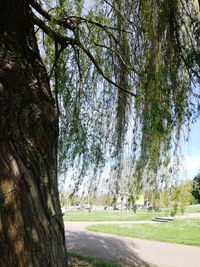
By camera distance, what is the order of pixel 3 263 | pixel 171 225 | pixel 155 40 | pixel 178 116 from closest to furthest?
pixel 3 263
pixel 178 116
pixel 155 40
pixel 171 225

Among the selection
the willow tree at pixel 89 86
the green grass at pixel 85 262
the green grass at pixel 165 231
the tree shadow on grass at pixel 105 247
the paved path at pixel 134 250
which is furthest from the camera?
the green grass at pixel 165 231

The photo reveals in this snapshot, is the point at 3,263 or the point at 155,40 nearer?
the point at 3,263

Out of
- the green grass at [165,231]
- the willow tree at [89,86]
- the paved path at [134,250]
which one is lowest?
the paved path at [134,250]

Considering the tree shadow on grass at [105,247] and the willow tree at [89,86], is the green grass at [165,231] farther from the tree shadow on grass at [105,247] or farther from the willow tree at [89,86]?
the willow tree at [89,86]

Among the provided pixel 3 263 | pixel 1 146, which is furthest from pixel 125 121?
pixel 3 263

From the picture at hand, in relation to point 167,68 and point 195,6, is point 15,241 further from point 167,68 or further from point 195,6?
point 195,6

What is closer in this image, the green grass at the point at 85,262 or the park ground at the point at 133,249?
the green grass at the point at 85,262

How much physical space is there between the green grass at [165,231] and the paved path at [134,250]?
0.59 m

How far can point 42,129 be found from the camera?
9.25ft

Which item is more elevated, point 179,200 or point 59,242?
point 179,200

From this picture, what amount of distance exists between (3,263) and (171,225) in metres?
14.0

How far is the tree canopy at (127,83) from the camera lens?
4215 mm

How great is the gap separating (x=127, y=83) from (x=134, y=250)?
666 cm

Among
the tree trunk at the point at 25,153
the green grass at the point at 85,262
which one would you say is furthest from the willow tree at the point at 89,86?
the green grass at the point at 85,262
